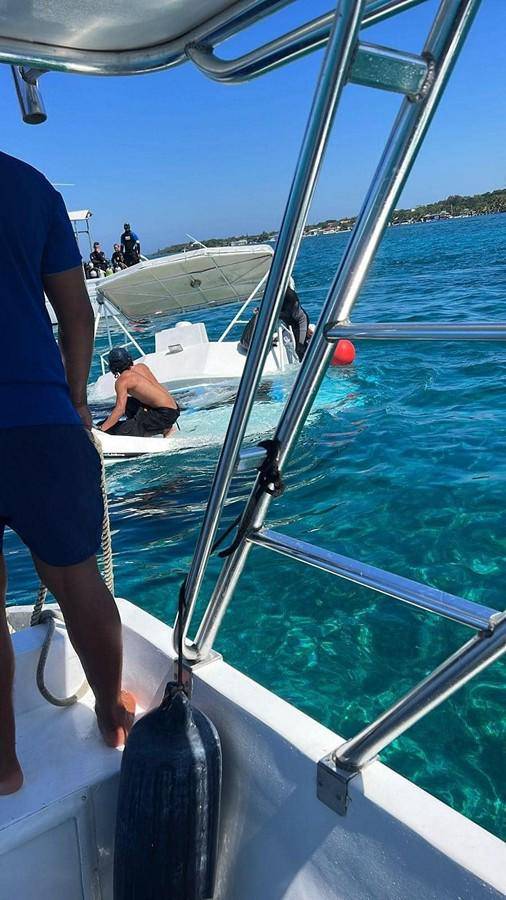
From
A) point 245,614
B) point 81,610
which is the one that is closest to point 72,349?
point 81,610

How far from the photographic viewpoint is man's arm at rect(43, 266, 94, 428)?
4.98ft

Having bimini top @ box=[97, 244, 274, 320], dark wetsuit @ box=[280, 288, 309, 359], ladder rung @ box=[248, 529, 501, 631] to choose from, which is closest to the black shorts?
dark wetsuit @ box=[280, 288, 309, 359]

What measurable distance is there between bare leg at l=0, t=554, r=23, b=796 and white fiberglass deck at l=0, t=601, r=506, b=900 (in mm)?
35

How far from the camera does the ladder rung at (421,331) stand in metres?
0.90

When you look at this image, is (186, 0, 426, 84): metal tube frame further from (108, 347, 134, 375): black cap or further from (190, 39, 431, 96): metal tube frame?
(108, 347, 134, 375): black cap

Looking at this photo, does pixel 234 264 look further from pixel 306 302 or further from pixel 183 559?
pixel 306 302

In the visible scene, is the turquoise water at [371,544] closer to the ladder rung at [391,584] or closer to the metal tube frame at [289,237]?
the metal tube frame at [289,237]

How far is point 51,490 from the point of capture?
4.51ft

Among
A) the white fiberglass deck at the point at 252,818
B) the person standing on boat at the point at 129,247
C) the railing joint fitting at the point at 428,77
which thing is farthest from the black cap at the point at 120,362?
the person standing on boat at the point at 129,247

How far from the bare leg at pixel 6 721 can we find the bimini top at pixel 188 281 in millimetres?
7873

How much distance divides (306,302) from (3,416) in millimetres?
19205

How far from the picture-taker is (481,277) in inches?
735

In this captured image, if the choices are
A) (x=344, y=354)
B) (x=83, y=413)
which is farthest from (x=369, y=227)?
(x=344, y=354)

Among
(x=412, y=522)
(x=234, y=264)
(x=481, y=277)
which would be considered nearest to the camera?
(x=412, y=522)
